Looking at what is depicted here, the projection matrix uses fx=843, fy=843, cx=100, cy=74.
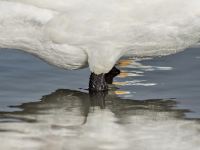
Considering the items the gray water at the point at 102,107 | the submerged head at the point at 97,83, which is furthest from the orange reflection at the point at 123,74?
the submerged head at the point at 97,83

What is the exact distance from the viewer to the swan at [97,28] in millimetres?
7926

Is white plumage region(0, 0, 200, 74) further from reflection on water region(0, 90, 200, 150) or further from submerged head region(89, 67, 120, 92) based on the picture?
reflection on water region(0, 90, 200, 150)

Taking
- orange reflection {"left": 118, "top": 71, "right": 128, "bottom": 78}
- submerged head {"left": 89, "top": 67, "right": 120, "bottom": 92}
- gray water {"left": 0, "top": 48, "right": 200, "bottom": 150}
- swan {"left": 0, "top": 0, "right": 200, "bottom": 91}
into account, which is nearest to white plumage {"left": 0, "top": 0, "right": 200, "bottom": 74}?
swan {"left": 0, "top": 0, "right": 200, "bottom": 91}

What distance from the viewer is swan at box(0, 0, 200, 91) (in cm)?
793

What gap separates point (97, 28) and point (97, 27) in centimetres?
1

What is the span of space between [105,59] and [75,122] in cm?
104

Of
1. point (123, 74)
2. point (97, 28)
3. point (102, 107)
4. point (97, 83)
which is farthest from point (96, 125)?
point (123, 74)

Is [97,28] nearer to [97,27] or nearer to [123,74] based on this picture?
[97,27]

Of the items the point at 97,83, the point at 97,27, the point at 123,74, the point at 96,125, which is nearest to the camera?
the point at 96,125

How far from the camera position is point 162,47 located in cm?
839

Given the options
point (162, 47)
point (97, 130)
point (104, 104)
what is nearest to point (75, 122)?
point (97, 130)

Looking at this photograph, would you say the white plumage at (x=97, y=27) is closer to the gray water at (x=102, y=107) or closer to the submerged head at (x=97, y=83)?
the submerged head at (x=97, y=83)

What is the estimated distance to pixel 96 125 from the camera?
7352 mm

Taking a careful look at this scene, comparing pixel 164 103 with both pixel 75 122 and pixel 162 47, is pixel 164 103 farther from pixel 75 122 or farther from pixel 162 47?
pixel 75 122
